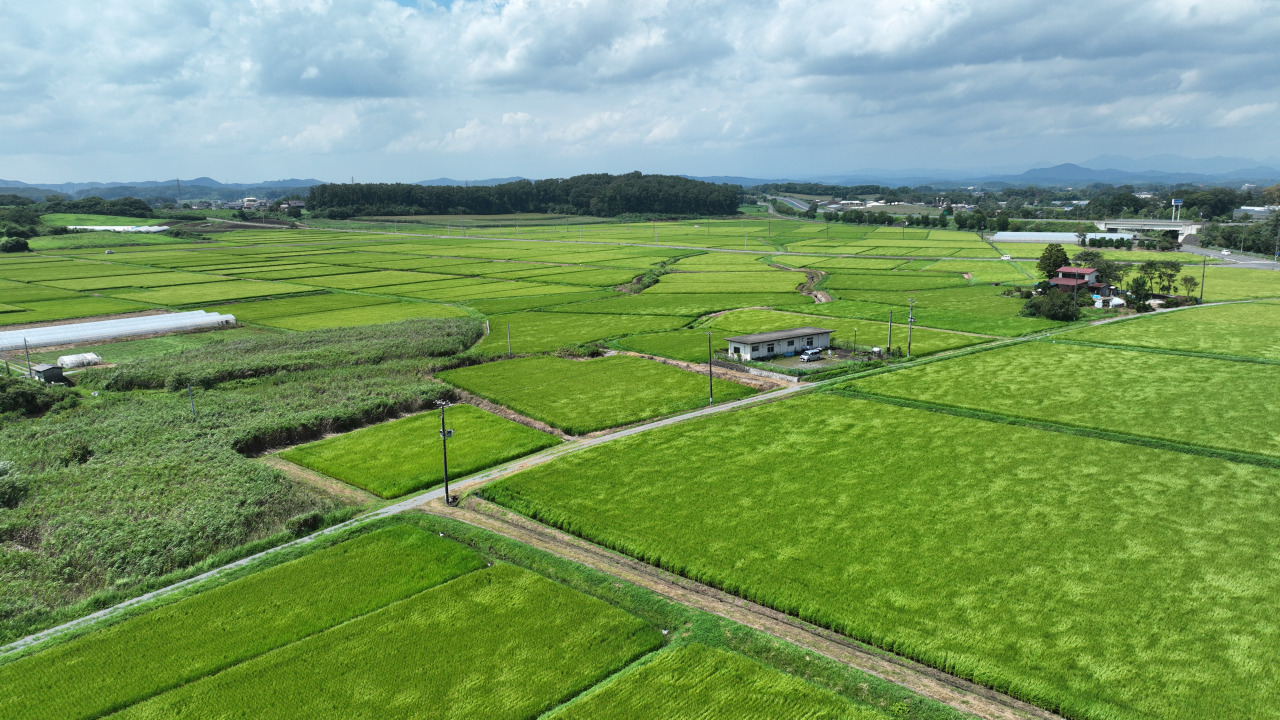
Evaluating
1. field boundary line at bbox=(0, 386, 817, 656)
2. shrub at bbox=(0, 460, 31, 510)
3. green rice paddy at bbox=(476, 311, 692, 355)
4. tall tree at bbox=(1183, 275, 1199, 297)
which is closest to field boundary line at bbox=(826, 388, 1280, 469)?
field boundary line at bbox=(0, 386, 817, 656)

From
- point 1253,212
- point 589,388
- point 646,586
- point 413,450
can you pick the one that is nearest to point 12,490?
point 413,450

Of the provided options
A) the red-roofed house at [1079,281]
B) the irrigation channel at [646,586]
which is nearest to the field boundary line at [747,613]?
the irrigation channel at [646,586]

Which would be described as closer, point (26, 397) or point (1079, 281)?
point (26, 397)

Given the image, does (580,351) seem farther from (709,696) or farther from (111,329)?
(111,329)

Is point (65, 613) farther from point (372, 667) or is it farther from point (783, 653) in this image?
point (783, 653)

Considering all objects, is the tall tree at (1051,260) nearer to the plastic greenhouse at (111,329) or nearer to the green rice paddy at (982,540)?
the green rice paddy at (982,540)

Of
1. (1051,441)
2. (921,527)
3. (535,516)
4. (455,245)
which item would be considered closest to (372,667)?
(535,516)

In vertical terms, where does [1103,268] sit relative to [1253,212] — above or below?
below
